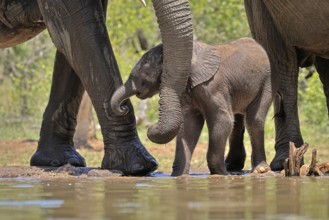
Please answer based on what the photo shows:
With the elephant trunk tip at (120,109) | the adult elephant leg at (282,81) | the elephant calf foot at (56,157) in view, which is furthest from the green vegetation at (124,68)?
the elephant trunk tip at (120,109)

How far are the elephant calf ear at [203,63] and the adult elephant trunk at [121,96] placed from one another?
42 centimetres

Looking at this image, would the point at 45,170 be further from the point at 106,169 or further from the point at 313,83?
the point at 313,83

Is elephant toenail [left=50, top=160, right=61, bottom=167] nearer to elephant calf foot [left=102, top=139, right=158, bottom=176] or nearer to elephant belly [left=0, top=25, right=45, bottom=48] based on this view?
elephant calf foot [left=102, top=139, right=158, bottom=176]

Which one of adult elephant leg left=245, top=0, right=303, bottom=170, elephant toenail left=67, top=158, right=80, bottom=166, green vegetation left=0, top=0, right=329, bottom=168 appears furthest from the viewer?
green vegetation left=0, top=0, right=329, bottom=168

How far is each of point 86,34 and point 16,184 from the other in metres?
1.63

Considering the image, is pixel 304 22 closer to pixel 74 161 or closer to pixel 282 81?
pixel 282 81

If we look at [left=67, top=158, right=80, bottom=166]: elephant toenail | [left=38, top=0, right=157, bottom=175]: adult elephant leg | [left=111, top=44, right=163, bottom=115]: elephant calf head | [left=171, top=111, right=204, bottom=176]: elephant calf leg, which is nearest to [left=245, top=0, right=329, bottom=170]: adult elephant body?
[left=171, top=111, right=204, bottom=176]: elephant calf leg

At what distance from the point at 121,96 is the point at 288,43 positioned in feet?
6.05

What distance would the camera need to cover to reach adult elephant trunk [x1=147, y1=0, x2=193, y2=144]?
6.28 m

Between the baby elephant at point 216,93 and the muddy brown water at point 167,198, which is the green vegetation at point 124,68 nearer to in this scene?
A: the baby elephant at point 216,93

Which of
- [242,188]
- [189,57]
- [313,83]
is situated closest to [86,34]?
[189,57]

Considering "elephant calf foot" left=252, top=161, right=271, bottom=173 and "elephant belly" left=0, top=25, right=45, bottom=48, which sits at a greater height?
"elephant belly" left=0, top=25, right=45, bottom=48

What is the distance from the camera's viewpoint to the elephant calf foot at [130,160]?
6.75 m

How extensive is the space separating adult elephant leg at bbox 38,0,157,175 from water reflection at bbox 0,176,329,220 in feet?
2.86
